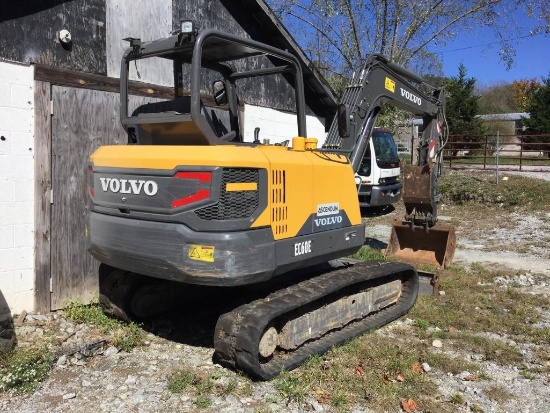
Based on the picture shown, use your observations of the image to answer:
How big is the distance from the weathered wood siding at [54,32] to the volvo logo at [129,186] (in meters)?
1.90

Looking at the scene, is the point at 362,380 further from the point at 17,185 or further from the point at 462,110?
the point at 462,110

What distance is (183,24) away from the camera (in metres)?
4.21

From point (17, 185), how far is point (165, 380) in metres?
2.69

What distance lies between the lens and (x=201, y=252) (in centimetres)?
405

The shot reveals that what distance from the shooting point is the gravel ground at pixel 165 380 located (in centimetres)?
395

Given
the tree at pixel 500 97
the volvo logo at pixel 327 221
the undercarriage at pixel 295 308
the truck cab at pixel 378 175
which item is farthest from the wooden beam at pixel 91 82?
the tree at pixel 500 97

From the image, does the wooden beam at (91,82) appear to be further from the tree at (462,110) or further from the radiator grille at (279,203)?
the tree at (462,110)

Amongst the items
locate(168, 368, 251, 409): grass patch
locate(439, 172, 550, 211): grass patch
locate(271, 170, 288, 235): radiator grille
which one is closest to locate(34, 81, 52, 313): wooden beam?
locate(168, 368, 251, 409): grass patch

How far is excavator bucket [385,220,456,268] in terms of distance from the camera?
315 inches

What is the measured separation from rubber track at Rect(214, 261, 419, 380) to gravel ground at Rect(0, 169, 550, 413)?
6.5 inches

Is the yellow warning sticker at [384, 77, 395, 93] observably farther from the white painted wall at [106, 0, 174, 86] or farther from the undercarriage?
the white painted wall at [106, 0, 174, 86]

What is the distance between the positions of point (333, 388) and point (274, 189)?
1.67 meters

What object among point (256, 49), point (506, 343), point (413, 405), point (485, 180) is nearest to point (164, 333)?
point (413, 405)

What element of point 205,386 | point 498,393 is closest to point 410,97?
point 498,393
